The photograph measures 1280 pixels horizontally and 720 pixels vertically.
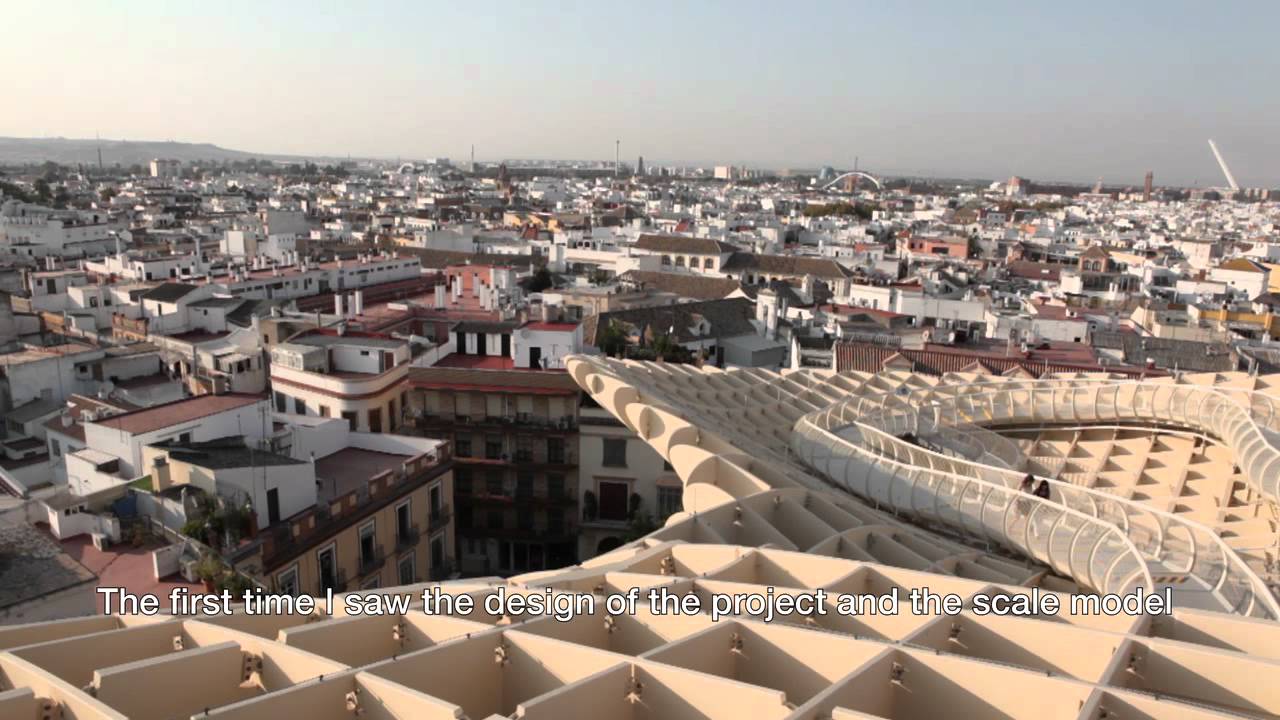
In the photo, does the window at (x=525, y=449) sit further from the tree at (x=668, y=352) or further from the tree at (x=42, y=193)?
the tree at (x=42, y=193)

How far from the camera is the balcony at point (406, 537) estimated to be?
2223cm

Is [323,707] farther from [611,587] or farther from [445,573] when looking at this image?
[445,573]

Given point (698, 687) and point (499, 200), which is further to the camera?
point (499, 200)

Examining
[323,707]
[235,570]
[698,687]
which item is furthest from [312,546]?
[698,687]

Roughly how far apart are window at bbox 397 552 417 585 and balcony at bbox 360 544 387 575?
2.54 feet

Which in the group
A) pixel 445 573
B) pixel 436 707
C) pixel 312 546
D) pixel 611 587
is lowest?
pixel 445 573

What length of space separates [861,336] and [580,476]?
1498 centimetres

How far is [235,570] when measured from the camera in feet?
55.6

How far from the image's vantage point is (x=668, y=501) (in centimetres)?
2711

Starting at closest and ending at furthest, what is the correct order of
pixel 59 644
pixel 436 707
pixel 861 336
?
1. pixel 436 707
2. pixel 59 644
3. pixel 861 336

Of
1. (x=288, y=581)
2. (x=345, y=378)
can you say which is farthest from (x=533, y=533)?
(x=288, y=581)

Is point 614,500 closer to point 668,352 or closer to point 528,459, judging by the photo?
point 528,459

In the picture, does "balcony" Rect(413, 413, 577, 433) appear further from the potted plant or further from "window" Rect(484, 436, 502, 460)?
the potted plant

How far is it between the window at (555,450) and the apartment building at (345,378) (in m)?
4.95
